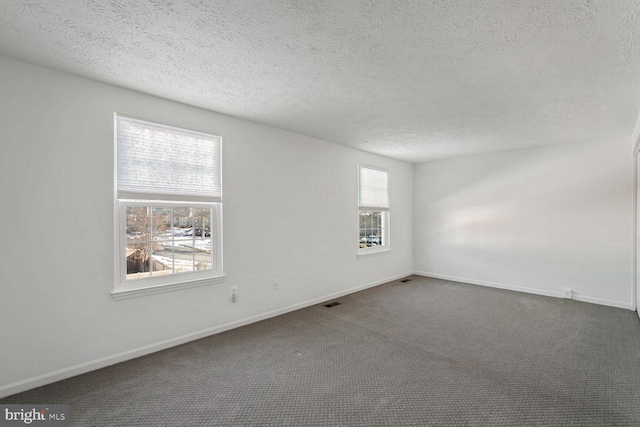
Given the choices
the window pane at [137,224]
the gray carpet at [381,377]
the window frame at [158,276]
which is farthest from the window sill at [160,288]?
the gray carpet at [381,377]

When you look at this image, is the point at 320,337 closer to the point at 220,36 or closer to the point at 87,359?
the point at 87,359

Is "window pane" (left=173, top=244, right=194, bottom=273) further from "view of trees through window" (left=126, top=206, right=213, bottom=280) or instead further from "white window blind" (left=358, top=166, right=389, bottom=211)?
"white window blind" (left=358, top=166, right=389, bottom=211)

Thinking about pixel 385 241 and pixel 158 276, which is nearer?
pixel 158 276

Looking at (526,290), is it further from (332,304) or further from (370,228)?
(332,304)

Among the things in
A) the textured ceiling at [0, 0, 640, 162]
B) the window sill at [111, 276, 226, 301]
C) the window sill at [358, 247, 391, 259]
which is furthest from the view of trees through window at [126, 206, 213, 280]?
the window sill at [358, 247, 391, 259]

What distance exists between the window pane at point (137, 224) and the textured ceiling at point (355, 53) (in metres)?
1.14

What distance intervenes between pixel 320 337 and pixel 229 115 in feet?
8.94

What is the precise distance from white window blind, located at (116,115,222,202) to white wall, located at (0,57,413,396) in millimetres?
98

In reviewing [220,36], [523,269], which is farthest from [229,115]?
[523,269]

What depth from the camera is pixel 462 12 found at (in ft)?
5.53

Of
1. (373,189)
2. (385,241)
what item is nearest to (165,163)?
(373,189)

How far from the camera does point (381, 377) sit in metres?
2.43

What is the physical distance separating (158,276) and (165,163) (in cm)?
114

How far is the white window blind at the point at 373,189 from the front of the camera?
539 centimetres
